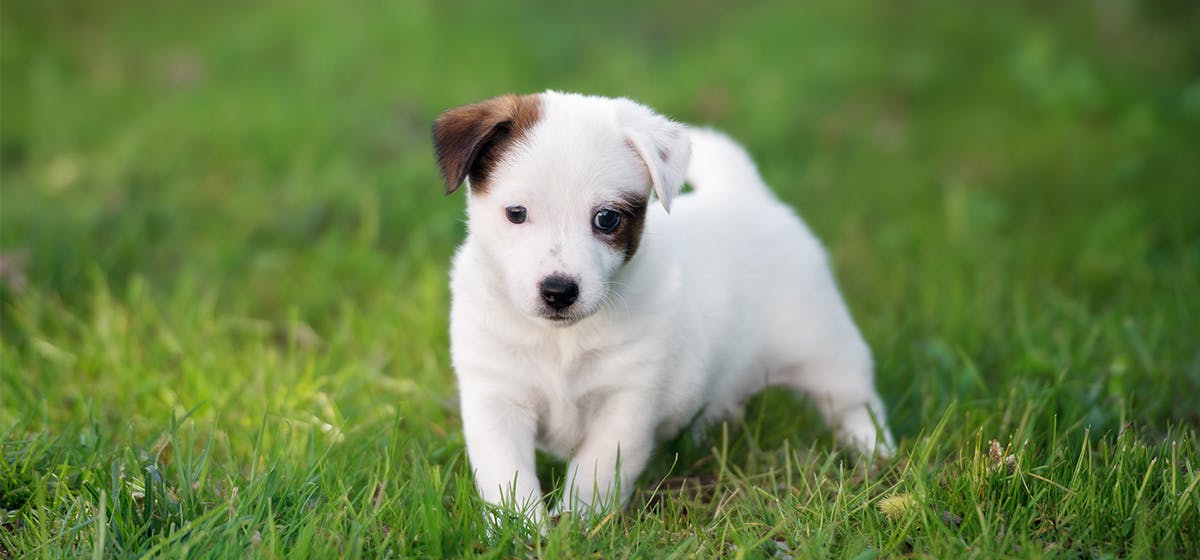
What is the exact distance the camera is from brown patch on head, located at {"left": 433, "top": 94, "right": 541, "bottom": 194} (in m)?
3.06

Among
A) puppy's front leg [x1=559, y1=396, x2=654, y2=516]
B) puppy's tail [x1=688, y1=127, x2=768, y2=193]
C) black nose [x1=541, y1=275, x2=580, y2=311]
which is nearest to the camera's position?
black nose [x1=541, y1=275, x2=580, y2=311]

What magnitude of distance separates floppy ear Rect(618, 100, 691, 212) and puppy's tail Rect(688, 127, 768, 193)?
2.73 ft

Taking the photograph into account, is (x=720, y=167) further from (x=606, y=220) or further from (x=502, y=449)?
(x=502, y=449)

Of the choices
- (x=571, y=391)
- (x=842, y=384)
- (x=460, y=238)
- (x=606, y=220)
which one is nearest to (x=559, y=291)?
(x=606, y=220)

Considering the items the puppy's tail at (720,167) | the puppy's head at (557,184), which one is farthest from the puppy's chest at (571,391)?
the puppy's tail at (720,167)

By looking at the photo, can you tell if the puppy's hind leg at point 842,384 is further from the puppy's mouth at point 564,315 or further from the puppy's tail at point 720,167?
the puppy's mouth at point 564,315

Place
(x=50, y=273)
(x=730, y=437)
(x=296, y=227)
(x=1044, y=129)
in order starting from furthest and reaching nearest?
1. (x=1044, y=129)
2. (x=296, y=227)
3. (x=50, y=273)
4. (x=730, y=437)

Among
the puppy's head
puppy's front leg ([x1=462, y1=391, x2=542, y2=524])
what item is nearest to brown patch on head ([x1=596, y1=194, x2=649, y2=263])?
the puppy's head

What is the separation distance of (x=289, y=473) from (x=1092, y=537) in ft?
6.67

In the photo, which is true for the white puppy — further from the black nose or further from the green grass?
the green grass

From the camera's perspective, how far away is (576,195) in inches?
117

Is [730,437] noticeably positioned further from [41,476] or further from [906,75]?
[906,75]

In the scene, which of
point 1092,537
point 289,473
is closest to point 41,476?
point 289,473

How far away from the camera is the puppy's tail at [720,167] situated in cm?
411
